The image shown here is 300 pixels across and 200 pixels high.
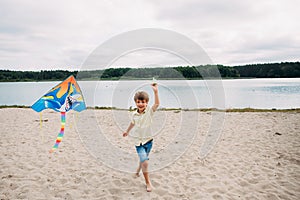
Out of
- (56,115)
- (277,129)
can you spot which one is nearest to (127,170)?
(277,129)

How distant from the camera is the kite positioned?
582 cm

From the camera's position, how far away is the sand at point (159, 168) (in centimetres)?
373

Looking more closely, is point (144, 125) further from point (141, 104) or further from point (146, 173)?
point (146, 173)

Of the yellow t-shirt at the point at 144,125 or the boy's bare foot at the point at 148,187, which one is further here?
the boy's bare foot at the point at 148,187

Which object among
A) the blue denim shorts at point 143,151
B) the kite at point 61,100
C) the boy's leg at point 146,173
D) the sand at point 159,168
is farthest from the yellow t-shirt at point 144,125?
the kite at point 61,100

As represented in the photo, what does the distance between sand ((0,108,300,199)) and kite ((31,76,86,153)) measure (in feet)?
3.03

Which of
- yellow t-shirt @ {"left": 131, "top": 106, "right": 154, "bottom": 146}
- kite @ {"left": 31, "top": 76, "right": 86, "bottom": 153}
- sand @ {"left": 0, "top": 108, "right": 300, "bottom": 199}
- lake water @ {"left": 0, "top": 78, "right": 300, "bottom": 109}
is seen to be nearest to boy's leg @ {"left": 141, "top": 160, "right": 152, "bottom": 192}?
sand @ {"left": 0, "top": 108, "right": 300, "bottom": 199}

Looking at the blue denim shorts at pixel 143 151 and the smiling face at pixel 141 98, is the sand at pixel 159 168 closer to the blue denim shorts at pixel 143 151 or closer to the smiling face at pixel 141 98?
the blue denim shorts at pixel 143 151

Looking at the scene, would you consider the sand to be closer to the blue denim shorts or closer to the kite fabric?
the blue denim shorts

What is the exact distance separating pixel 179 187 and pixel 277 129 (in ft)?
19.5

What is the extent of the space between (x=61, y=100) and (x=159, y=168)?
3413 mm

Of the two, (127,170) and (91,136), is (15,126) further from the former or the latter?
(127,170)

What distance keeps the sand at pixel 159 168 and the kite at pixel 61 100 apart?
92 cm

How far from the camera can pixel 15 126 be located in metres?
9.10
